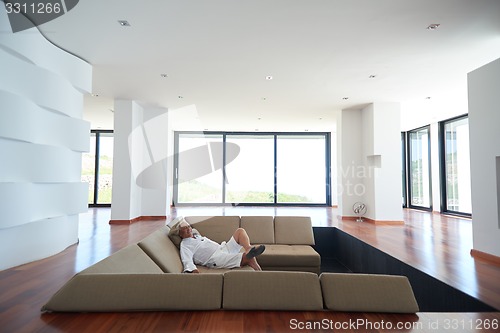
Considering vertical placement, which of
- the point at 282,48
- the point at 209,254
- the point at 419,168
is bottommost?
the point at 209,254

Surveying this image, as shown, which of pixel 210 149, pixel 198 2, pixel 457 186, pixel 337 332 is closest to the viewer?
pixel 337 332

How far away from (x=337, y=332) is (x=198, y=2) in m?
3.23

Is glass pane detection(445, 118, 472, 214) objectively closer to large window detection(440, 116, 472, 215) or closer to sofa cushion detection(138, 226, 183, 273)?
large window detection(440, 116, 472, 215)

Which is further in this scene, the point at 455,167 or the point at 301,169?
the point at 301,169

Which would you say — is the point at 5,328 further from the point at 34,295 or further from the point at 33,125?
the point at 33,125

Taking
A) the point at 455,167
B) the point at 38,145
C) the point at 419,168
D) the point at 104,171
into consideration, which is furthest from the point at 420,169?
the point at 104,171

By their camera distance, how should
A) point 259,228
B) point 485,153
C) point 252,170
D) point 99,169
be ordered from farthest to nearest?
point 252,170, point 99,169, point 259,228, point 485,153

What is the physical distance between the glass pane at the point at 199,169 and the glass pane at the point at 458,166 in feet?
24.1

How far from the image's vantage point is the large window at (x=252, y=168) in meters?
11.0

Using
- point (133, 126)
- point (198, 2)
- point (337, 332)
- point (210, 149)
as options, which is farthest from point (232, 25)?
point (210, 149)

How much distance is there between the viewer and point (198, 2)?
3.15 meters

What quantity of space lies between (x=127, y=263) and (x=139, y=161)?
5.56 m

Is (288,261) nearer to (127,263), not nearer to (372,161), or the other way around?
(127,263)

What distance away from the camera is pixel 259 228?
4.33 m
